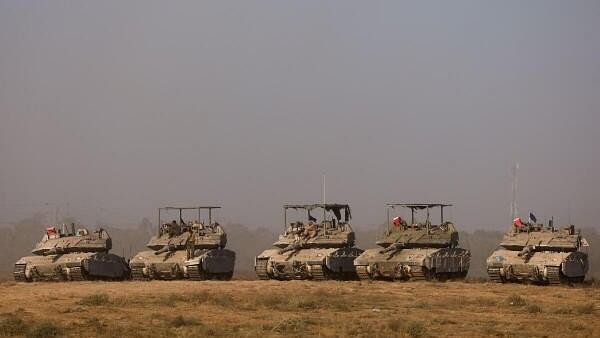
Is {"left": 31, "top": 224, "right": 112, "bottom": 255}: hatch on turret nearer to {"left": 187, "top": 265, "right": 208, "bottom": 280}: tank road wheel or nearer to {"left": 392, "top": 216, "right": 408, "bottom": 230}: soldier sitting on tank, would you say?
{"left": 187, "top": 265, "right": 208, "bottom": 280}: tank road wheel

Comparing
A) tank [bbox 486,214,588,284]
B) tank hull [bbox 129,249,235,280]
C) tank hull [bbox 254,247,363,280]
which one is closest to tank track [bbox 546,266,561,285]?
tank [bbox 486,214,588,284]

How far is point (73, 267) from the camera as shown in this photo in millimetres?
47844

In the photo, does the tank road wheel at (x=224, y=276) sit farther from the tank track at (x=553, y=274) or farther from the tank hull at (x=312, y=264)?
the tank track at (x=553, y=274)

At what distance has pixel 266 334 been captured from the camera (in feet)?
79.9

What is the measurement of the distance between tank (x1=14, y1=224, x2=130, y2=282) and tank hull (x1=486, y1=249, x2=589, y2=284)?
18.5 meters

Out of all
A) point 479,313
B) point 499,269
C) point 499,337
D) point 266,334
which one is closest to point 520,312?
point 479,313

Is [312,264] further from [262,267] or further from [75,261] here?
[75,261]

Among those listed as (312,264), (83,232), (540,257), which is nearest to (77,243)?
(83,232)

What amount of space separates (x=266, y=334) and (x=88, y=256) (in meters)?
25.4

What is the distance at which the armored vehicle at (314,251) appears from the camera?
44.8 m

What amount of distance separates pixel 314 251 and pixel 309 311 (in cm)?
1554

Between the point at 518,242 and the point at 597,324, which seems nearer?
the point at 597,324

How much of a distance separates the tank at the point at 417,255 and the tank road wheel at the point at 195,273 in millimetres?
7632

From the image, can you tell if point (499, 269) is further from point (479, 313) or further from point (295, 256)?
point (479, 313)
